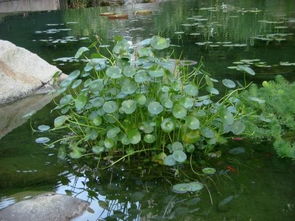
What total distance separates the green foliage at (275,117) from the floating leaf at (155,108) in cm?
61

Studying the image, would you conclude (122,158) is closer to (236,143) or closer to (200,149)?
(200,149)

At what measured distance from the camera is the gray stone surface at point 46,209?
235cm

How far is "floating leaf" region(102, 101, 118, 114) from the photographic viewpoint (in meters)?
2.91

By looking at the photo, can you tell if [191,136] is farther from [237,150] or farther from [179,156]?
[237,150]

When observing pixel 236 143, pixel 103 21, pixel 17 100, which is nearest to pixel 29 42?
pixel 103 21

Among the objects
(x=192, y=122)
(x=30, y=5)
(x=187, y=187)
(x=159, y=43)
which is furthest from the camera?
(x=30, y=5)

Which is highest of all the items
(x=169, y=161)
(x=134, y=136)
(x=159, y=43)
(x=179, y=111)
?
(x=159, y=43)

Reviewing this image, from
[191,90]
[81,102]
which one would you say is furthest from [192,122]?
[81,102]

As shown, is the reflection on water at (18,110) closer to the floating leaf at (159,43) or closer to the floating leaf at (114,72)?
the floating leaf at (114,72)

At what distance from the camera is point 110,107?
115 inches

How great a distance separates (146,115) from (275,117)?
1.00 meters

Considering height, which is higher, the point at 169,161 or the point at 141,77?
the point at 141,77

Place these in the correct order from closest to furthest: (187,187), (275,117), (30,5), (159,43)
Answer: (187,187)
(159,43)
(275,117)
(30,5)

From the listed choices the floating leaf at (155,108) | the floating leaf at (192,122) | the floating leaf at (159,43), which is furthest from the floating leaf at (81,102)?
the floating leaf at (192,122)
